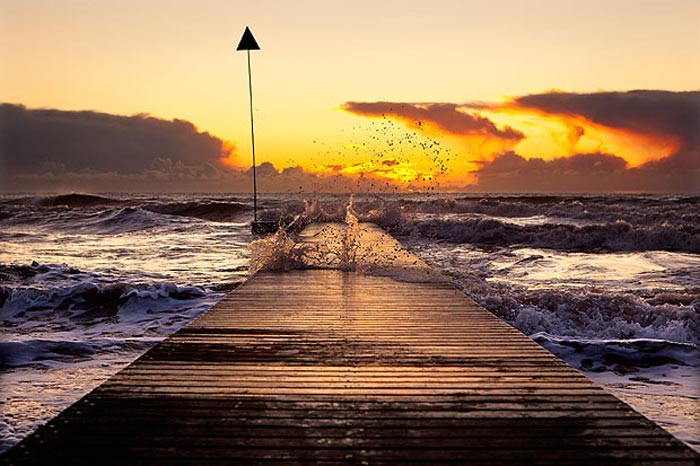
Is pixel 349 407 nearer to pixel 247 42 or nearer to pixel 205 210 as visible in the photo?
pixel 247 42

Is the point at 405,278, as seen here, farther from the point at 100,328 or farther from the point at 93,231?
the point at 93,231

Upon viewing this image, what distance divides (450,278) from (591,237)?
10481 millimetres

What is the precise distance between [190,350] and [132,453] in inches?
68.3

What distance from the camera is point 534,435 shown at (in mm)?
2676

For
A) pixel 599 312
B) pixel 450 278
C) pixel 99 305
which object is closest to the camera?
pixel 599 312

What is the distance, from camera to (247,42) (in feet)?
53.0

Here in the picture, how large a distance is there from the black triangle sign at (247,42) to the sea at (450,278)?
5.55m

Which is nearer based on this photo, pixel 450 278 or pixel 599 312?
pixel 599 312

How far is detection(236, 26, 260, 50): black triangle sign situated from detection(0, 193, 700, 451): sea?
555cm

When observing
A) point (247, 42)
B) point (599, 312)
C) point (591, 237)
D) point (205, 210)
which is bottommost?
point (599, 312)

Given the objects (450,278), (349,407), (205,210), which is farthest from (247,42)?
(205,210)

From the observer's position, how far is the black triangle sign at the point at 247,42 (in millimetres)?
16047

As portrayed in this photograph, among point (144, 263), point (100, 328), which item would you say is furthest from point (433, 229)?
point (100, 328)

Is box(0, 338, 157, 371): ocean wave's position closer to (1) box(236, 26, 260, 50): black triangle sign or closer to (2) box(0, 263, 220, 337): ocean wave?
(2) box(0, 263, 220, 337): ocean wave
